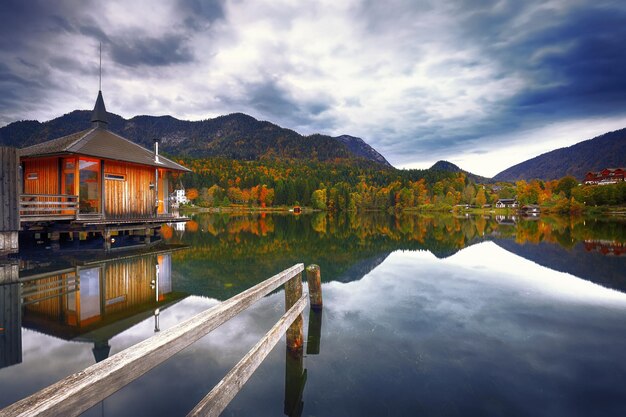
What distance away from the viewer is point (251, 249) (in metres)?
24.7

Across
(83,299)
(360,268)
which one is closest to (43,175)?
(83,299)

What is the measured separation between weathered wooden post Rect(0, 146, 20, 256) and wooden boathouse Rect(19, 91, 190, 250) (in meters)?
1.97

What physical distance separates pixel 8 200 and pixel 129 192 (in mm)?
8667

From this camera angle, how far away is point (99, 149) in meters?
21.9

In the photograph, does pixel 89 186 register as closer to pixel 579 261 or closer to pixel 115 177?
pixel 115 177

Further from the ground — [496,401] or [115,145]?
[115,145]

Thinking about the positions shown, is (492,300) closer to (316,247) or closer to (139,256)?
(316,247)

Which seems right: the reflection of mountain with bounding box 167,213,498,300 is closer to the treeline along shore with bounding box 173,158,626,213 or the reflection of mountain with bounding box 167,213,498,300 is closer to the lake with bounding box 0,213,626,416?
the lake with bounding box 0,213,626,416

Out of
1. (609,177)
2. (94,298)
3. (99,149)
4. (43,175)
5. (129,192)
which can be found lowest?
(94,298)

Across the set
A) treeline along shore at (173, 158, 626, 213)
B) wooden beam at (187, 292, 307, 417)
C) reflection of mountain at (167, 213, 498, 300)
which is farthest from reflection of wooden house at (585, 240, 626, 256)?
treeline along shore at (173, 158, 626, 213)

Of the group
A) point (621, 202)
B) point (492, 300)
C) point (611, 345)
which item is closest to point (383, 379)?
point (611, 345)

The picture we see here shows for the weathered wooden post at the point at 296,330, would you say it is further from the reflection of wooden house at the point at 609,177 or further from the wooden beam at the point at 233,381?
the reflection of wooden house at the point at 609,177

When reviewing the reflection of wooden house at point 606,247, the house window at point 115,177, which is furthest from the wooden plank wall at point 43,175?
the reflection of wooden house at point 606,247

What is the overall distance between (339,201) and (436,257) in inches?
4476
